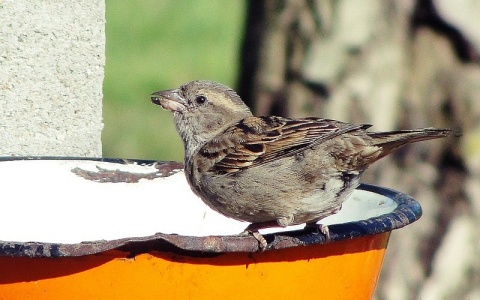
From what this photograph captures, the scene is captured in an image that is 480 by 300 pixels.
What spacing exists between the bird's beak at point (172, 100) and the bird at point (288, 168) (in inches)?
18.1

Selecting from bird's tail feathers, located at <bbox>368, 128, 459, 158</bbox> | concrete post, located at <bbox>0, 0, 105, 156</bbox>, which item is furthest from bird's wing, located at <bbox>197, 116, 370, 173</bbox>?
concrete post, located at <bbox>0, 0, 105, 156</bbox>

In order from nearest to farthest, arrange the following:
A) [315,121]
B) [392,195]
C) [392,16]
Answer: [392,195], [315,121], [392,16]

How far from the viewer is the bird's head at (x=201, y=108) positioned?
180 inches

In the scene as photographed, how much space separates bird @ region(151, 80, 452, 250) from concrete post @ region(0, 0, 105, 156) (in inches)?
26.9

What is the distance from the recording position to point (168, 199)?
425 centimetres

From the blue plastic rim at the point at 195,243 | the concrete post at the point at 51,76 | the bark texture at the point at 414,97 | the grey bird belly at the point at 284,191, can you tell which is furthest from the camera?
the bark texture at the point at 414,97

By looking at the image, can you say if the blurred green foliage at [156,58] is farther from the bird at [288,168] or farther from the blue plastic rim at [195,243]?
the blue plastic rim at [195,243]

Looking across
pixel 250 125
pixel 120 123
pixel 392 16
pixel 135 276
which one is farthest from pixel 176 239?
pixel 120 123

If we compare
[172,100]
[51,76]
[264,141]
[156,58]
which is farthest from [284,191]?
[156,58]

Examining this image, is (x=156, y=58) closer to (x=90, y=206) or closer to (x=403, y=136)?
(x=90, y=206)

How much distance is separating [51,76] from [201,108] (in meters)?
0.74

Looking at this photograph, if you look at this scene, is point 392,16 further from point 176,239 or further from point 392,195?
point 176,239

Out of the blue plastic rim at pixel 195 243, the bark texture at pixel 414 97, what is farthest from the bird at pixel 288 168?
the bark texture at pixel 414 97

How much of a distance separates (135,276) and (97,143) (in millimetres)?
1872
